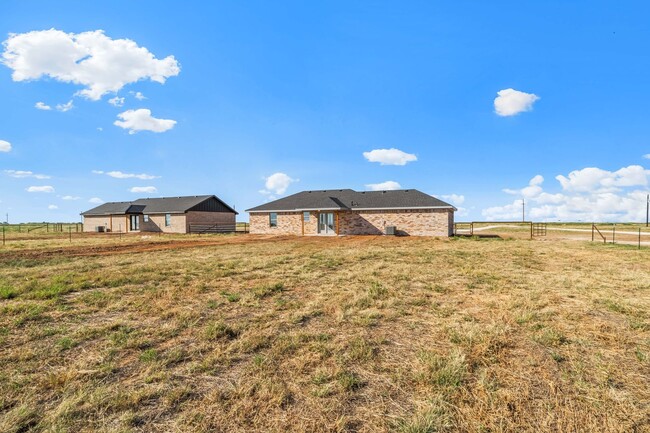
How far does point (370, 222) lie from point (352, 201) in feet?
10.6

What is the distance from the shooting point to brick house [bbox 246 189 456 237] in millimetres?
28453

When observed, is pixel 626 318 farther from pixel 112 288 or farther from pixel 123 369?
pixel 112 288

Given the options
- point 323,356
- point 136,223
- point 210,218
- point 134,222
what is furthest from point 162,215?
point 323,356

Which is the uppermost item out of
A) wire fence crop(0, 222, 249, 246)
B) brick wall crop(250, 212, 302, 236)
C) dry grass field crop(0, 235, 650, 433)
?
brick wall crop(250, 212, 302, 236)

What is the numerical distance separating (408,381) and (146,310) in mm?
5295

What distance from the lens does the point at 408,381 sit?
3.61 metres

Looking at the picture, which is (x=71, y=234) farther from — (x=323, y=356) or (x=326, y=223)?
(x=323, y=356)

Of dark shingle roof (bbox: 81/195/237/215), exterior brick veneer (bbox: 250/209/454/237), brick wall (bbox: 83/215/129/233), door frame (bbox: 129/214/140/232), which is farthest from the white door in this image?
brick wall (bbox: 83/215/129/233)

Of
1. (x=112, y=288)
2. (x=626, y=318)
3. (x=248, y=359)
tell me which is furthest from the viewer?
(x=112, y=288)

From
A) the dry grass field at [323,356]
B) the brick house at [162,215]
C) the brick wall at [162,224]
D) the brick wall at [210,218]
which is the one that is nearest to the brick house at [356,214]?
the brick wall at [210,218]

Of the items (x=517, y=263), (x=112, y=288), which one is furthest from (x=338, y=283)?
(x=517, y=263)

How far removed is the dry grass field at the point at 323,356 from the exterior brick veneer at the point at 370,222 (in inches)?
775

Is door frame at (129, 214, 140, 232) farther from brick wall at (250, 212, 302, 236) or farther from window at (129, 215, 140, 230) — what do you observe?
brick wall at (250, 212, 302, 236)

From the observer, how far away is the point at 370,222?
30406 millimetres
